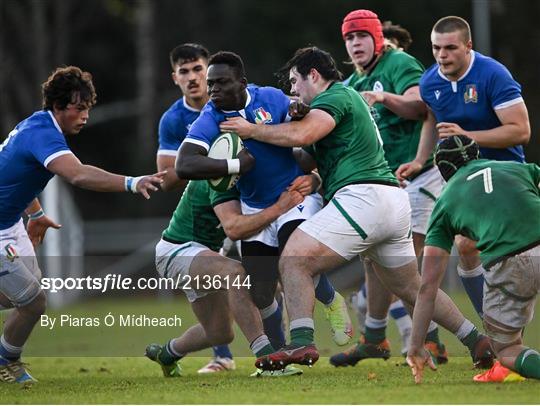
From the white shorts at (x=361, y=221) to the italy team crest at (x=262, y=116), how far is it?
0.78 m

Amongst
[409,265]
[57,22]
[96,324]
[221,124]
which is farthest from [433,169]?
[57,22]

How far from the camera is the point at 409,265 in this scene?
908 centimetres

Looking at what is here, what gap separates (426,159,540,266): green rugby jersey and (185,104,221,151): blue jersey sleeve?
1.76 metres

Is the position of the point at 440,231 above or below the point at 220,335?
above

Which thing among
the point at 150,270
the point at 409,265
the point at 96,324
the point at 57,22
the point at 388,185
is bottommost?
the point at 150,270

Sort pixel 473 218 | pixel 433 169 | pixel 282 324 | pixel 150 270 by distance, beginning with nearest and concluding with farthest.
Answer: pixel 473 218, pixel 282 324, pixel 433 169, pixel 150 270

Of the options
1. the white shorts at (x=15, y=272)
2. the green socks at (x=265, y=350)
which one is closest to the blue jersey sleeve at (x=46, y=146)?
the white shorts at (x=15, y=272)

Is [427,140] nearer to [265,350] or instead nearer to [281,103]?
[281,103]

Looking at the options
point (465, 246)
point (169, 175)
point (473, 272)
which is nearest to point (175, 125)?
point (169, 175)

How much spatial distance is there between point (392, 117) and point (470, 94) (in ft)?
3.93

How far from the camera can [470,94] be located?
380 inches

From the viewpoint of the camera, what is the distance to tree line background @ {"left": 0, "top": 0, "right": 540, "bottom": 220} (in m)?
28.3

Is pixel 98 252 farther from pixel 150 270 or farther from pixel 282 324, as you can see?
pixel 282 324

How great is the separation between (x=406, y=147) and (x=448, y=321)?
2078 mm
